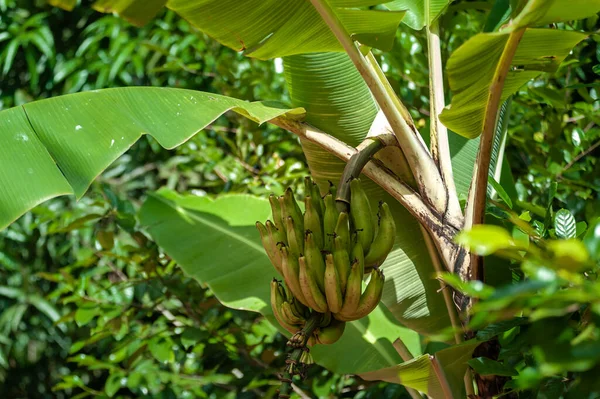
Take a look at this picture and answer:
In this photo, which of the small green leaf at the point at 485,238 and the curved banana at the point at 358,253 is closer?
the small green leaf at the point at 485,238

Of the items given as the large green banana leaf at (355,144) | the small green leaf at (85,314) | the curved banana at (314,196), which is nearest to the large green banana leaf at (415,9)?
the large green banana leaf at (355,144)

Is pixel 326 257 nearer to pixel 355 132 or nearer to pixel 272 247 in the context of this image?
pixel 272 247

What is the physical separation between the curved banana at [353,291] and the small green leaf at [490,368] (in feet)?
0.51

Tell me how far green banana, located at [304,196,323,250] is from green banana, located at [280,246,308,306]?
0.13 feet

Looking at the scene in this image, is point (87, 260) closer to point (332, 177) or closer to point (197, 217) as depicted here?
point (197, 217)

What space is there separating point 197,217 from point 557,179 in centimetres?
69

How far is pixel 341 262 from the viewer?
0.81 metres

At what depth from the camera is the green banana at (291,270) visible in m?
0.83

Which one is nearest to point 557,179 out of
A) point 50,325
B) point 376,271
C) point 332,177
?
point 332,177

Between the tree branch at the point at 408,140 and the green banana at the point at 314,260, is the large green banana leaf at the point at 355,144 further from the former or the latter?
the green banana at the point at 314,260

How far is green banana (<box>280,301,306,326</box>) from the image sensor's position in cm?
85

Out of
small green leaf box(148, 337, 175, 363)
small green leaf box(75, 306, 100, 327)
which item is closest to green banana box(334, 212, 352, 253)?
small green leaf box(148, 337, 175, 363)

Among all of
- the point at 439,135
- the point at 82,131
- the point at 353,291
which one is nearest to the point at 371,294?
the point at 353,291

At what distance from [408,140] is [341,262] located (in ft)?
0.76
